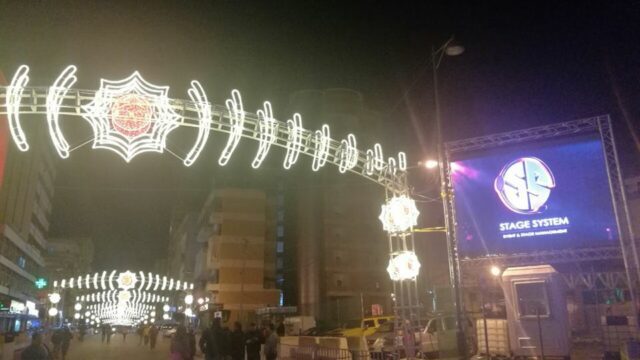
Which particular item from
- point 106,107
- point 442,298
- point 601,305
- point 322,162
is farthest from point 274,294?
point 106,107

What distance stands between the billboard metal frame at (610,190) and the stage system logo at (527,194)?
47.7 inches

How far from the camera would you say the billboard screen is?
23.1 metres

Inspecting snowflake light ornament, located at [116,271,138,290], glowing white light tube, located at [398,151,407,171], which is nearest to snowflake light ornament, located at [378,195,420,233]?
glowing white light tube, located at [398,151,407,171]

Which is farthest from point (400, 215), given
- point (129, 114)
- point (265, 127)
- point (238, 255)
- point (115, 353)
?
point (238, 255)

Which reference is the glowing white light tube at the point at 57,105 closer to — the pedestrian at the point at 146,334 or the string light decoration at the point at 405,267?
the string light decoration at the point at 405,267

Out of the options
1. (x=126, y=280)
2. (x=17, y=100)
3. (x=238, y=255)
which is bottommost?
(x=126, y=280)

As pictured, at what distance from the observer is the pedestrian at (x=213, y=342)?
42.7ft

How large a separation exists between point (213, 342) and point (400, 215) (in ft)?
23.7

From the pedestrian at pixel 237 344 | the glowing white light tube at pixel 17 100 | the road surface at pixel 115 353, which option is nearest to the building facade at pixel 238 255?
the road surface at pixel 115 353

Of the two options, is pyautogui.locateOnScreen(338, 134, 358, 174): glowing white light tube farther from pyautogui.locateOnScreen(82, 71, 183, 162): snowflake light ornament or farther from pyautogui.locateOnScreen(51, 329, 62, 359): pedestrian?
pyautogui.locateOnScreen(51, 329, 62, 359): pedestrian

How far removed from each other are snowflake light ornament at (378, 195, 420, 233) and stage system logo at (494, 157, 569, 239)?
10.1 metres

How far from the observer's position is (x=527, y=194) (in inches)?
967

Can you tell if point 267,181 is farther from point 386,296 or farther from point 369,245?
point 386,296

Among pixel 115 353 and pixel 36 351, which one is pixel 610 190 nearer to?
pixel 36 351
